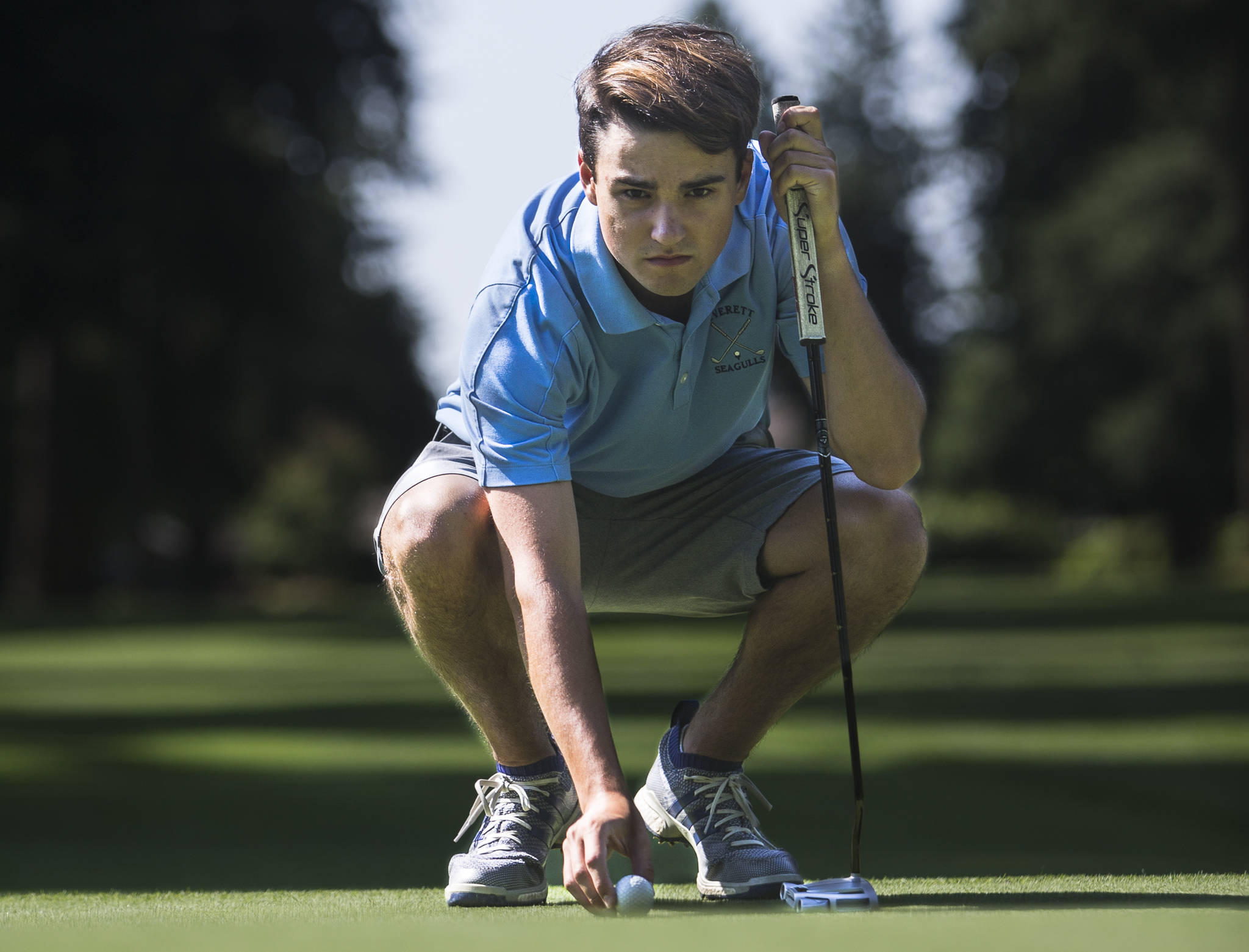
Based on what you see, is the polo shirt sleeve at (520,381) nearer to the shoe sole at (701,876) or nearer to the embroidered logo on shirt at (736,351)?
the embroidered logo on shirt at (736,351)

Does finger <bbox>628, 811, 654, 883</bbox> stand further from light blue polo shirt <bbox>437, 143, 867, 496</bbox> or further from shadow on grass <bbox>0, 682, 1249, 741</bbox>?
shadow on grass <bbox>0, 682, 1249, 741</bbox>

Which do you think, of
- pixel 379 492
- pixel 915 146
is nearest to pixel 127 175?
pixel 379 492

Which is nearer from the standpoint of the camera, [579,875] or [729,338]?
[579,875]

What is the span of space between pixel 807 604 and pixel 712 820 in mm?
489

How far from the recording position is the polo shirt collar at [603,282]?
11.3 ft

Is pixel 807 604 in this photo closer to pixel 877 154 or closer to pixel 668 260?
pixel 668 260

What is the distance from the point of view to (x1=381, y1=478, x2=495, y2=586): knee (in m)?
3.55

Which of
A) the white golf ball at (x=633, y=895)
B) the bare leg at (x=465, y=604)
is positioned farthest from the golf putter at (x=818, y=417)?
the bare leg at (x=465, y=604)

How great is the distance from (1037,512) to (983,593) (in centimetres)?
1731

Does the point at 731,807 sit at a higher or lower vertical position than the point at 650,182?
lower

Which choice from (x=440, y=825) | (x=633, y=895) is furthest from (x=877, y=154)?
(x=633, y=895)

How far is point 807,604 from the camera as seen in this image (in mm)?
3736

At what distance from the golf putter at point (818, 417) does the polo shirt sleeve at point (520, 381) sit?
446 mm

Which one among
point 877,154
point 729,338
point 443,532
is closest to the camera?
point 443,532
